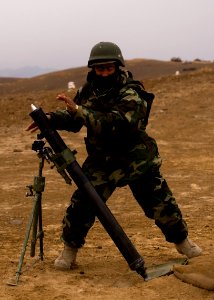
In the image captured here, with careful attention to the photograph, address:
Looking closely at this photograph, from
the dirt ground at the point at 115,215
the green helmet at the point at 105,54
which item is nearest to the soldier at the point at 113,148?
the green helmet at the point at 105,54

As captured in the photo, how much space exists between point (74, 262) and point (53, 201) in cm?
311

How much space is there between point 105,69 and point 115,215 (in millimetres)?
3167

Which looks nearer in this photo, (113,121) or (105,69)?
(113,121)

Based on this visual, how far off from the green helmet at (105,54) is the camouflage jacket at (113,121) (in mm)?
182

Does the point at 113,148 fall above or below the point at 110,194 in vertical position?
above

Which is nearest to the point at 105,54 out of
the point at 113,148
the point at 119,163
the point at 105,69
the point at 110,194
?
the point at 105,69

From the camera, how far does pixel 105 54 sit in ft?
15.8

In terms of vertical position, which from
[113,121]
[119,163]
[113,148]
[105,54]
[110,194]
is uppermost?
[105,54]

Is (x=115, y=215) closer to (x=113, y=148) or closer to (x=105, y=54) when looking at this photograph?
(x=113, y=148)

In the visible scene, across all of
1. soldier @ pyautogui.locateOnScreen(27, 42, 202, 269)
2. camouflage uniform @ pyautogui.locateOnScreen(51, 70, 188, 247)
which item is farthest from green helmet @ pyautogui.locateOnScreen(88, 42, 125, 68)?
camouflage uniform @ pyautogui.locateOnScreen(51, 70, 188, 247)

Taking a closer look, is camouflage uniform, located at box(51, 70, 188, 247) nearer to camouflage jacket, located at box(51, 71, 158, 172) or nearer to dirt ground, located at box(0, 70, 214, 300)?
camouflage jacket, located at box(51, 71, 158, 172)

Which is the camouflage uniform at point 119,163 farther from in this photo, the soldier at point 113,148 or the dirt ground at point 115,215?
the dirt ground at point 115,215

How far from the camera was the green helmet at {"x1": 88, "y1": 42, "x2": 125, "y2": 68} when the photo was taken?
Answer: 15.8 feet

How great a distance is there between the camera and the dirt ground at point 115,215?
183 inches
